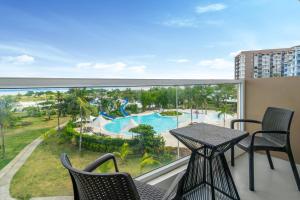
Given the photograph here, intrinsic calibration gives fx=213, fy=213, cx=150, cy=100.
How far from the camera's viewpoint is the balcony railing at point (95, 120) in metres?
1.42

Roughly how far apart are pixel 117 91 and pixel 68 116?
1.65ft

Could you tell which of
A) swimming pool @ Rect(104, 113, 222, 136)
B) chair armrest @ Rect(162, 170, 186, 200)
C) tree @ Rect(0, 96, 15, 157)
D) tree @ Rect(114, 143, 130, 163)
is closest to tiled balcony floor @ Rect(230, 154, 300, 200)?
swimming pool @ Rect(104, 113, 222, 136)

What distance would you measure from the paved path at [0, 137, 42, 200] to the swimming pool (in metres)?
0.67

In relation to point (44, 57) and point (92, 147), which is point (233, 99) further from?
point (44, 57)

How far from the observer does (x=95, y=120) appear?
6.14ft

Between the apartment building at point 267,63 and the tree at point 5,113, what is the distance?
10.9 feet

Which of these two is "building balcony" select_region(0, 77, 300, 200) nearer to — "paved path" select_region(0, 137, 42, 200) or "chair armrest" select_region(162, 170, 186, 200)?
"paved path" select_region(0, 137, 42, 200)

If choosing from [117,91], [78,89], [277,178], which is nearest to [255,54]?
[277,178]

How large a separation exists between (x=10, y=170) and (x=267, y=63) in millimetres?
3792

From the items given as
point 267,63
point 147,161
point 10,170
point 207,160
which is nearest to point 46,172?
point 10,170

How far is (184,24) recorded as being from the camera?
136 inches

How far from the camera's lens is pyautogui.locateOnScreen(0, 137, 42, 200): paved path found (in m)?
1.37

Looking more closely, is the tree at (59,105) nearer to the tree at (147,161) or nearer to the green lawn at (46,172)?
the green lawn at (46,172)

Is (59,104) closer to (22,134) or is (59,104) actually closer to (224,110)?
A: (22,134)
